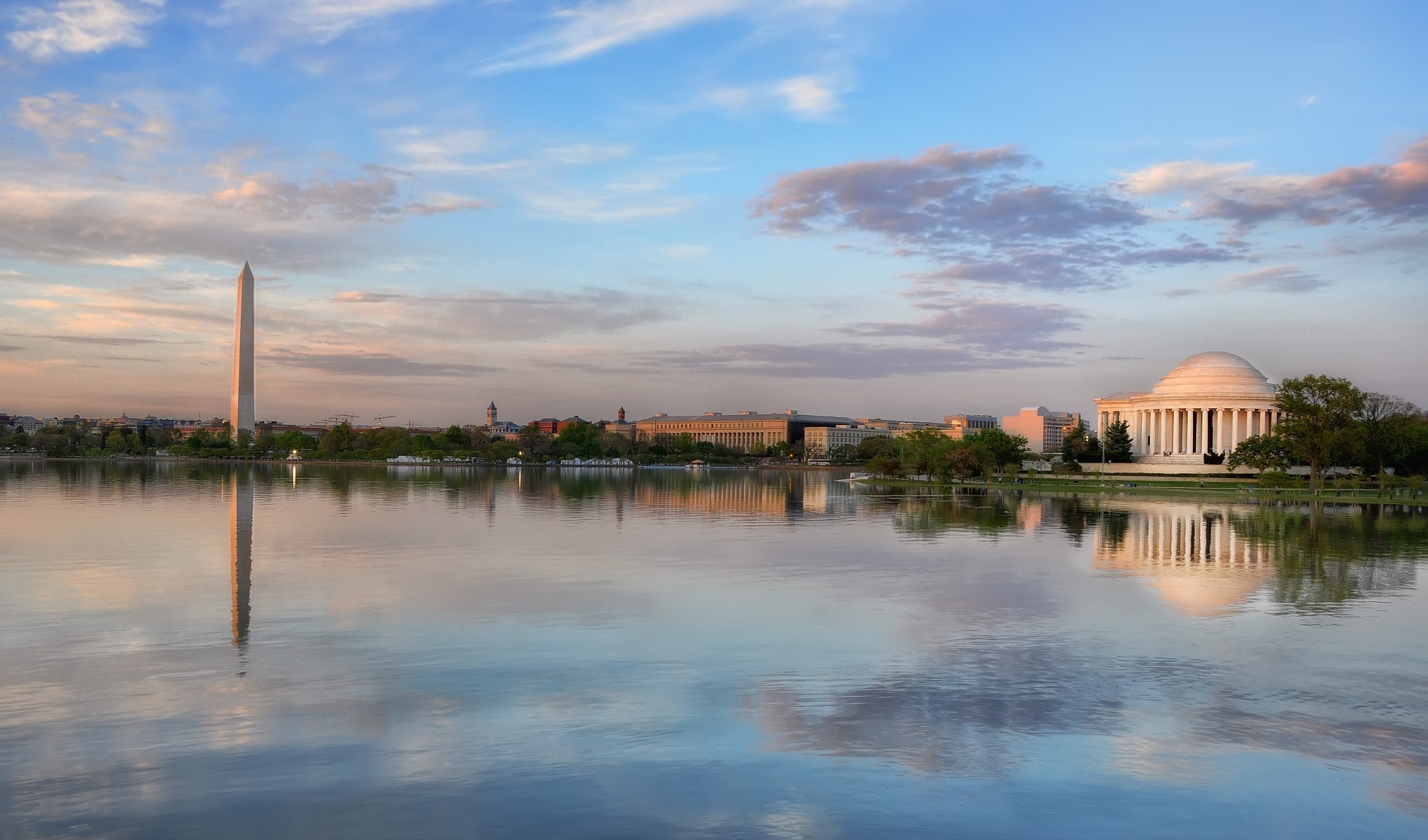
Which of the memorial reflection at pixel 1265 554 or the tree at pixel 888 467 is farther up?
the tree at pixel 888 467

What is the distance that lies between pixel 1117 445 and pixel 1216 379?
1433 cm

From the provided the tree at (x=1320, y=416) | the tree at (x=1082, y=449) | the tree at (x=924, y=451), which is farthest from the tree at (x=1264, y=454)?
the tree at (x=1082, y=449)

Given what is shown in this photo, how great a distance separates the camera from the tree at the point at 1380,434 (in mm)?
72438

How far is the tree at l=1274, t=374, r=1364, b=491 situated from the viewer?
65.9m

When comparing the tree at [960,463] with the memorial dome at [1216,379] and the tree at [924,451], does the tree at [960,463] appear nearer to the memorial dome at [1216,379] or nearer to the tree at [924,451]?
the tree at [924,451]

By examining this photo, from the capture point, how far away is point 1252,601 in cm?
2205

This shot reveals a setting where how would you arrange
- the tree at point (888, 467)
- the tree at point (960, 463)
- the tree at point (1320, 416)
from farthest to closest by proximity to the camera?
the tree at point (888, 467), the tree at point (960, 463), the tree at point (1320, 416)

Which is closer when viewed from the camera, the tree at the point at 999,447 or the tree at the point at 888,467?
the tree at the point at 999,447

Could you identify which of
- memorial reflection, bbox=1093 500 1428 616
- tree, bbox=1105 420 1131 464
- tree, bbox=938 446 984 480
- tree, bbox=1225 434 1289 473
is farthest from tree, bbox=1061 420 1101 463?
memorial reflection, bbox=1093 500 1428 616

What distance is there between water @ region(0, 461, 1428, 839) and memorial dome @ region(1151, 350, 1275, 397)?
326ft

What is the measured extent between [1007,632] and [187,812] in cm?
1244

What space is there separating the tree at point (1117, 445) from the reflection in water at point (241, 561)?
295 feet

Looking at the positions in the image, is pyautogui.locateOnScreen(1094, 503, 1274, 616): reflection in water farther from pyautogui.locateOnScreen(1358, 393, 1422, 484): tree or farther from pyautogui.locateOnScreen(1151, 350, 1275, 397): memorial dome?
pyautogui.locateOnScreen(1151, 350, 1275, 397): memorial dome

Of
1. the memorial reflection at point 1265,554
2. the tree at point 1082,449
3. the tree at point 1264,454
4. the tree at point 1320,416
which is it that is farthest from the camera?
the tree at point 1082,449
